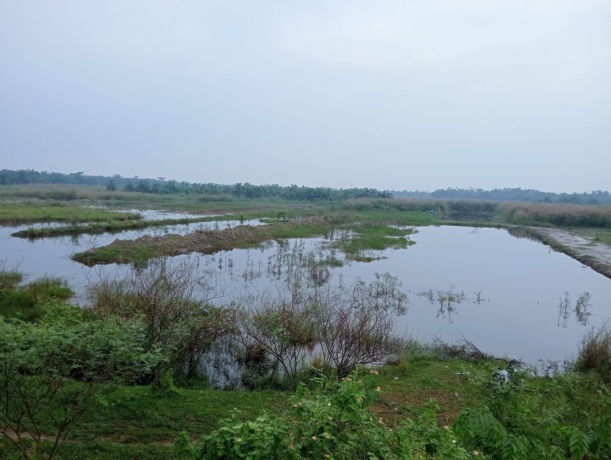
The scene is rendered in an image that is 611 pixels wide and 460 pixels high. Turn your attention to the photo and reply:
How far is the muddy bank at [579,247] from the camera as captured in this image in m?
24.4

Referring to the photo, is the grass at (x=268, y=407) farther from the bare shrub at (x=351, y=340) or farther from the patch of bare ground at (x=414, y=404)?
the bare shrub at (x=351, y=340)

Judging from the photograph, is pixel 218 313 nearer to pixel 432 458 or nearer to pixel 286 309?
pixel 286 309

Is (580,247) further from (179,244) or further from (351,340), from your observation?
(351,340)

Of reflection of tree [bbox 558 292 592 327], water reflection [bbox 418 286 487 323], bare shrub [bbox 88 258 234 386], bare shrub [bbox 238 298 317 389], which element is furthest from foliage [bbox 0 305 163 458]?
reflection of tree [bbox 558 292 592 327]

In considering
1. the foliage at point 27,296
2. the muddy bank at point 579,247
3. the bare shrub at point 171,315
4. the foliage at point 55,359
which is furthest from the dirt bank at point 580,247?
the foliage at point 27,296

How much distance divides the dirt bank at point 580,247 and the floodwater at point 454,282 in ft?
2.44

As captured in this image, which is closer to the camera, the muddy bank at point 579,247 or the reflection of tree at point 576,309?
the reflection of tree at point 576,309

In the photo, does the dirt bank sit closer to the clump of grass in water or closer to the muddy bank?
the muddy bank

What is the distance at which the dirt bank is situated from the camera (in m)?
24.3

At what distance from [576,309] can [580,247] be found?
18.2 m

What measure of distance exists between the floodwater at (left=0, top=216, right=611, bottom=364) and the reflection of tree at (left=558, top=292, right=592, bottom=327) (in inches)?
1.6

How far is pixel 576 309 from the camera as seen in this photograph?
15938mm

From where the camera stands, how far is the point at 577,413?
16.4 ft

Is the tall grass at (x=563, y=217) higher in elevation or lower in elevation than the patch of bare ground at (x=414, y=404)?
higher
